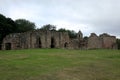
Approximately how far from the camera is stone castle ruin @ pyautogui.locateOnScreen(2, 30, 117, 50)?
47.1 m

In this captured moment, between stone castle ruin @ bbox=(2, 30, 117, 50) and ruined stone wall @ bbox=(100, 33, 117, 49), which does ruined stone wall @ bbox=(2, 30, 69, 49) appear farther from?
ruined stone wall @ bbox=(100, 33, 117, 49)

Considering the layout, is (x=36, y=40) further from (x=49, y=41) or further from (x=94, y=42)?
(x=94, y=42)

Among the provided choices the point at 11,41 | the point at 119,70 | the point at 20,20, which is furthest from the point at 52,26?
the point at 119,70

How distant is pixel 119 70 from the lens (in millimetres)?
15453

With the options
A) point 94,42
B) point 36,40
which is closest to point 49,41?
point 36,40

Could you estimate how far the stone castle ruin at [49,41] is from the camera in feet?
155

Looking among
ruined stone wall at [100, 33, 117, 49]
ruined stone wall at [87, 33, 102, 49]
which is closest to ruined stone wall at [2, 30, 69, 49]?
ruined stone wall at [87, 33, 102, 49]

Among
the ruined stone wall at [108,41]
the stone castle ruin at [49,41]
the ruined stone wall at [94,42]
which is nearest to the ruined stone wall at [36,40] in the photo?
the stone castle ruin at [49,41]

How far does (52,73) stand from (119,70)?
180 inches

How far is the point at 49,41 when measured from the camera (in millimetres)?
47781

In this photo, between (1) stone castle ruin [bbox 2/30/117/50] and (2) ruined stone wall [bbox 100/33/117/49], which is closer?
(1) stone castle ruin [bbox 2/30/117/50]

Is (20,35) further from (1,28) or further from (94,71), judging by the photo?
(94,71)

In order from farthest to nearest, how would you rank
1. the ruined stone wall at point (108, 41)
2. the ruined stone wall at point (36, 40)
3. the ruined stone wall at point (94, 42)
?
the ruined stone wall at point (108, 41), the ruined stone wall at point (94, 42), the ruined stone wall at point (36, 40)

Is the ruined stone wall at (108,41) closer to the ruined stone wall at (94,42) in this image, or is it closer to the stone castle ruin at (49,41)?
the stone castle ruin at (49,41)
